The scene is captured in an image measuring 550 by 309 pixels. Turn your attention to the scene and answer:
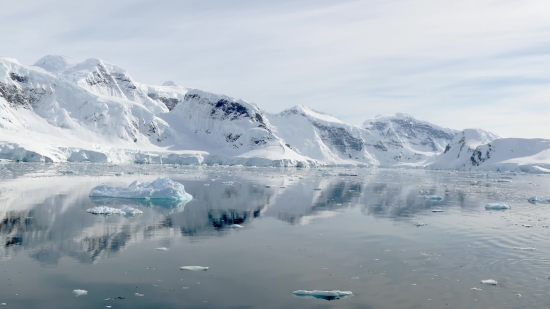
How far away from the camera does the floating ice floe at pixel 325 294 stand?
535 inches

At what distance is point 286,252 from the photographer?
19.5 metres

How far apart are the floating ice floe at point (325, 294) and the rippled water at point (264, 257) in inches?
10.1

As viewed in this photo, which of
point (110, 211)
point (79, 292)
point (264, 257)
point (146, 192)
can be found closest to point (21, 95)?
point (146, 192)

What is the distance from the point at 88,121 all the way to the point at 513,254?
176829 millimetres

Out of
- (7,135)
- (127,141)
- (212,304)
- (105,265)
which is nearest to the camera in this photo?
(212,304)

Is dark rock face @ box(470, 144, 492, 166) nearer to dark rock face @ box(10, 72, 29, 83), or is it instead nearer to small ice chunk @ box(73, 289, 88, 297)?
dark rock face @ box(10, 72, 29, 83)

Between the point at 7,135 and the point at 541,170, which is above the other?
the point at 7,135

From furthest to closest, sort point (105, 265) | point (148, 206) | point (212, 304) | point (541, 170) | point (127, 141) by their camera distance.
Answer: point (127, 141) < point (541, 170) < point (148, 206) < point (105, 265) < point (212, 304)

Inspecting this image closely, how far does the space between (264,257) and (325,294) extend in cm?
510

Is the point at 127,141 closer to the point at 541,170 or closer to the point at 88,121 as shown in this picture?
the point at 88,121

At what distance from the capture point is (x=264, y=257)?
18375 mm

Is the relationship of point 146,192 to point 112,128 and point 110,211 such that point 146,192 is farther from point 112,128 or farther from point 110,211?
point 112,128

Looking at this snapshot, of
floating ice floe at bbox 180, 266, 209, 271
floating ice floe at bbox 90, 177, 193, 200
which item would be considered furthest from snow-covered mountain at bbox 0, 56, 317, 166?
floating ice floe at bbox 180, 266, 209, 271

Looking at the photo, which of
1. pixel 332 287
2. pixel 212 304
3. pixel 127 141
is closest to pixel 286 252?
pixel 332 287
